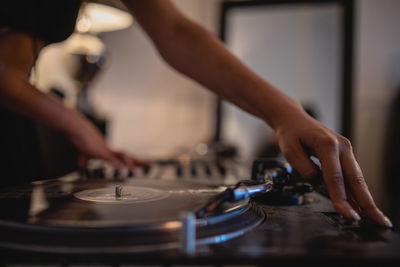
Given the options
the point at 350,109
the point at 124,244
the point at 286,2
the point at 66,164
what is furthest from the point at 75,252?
the point at 286,2

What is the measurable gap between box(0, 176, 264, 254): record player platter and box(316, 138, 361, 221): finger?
104mm

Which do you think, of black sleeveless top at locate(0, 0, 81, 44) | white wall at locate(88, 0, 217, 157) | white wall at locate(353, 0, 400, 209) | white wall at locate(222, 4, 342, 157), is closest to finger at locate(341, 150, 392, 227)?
black sleeveless top at locate(0, 0, 81, 44)

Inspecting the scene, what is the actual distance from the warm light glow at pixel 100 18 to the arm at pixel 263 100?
0.77 m

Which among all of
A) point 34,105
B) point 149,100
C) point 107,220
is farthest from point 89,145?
point 149,100

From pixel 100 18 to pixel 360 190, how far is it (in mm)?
1615

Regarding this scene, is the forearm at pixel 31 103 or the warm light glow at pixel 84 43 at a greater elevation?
the warm light glow at pixel 84 43

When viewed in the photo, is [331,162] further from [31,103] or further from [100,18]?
[100,18]

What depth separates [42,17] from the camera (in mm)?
842

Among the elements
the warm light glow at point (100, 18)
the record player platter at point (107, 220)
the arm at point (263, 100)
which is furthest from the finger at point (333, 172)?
the warm light glow at point (100, 18)

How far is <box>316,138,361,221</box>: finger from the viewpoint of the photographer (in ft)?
1.55

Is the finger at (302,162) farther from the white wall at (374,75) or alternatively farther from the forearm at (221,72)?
the white wall at (374,75)

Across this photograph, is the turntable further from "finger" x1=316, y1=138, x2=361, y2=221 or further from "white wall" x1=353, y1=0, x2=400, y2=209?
"white wall" x1=353, y1=0, x2=400, y2=209

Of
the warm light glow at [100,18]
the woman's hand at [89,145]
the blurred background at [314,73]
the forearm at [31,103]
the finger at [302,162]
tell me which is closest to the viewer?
the finger at [302,162]

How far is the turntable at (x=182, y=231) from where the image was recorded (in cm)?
32
